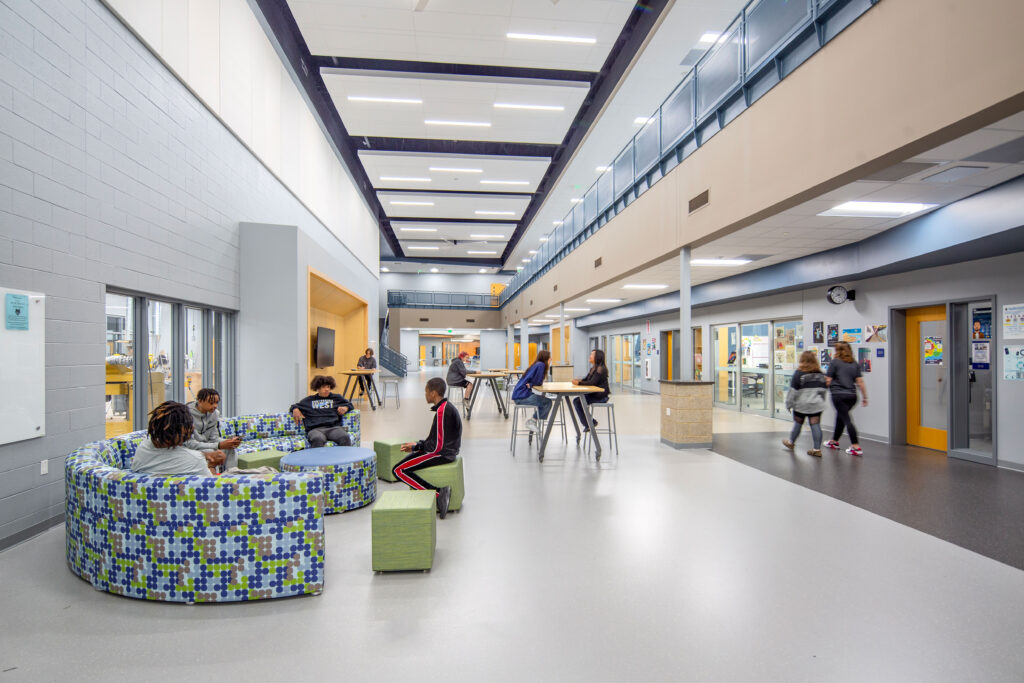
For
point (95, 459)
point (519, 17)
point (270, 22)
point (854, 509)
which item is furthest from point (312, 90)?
point (854, 509)

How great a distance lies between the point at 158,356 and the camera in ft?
18.4

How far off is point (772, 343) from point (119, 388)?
1075 cm

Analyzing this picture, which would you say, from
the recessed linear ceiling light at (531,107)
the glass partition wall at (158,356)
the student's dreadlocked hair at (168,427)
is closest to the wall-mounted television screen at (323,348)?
the glass partition wall at (158,356)

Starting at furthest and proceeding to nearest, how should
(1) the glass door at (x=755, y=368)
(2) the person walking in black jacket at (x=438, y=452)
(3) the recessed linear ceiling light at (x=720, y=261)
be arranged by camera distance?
(1) the glass door at (x=755, y=368), (3) the recessed linear ceiling light at (x=720, y=261), (2) the person walking in black jacket at (x=438, y=452)

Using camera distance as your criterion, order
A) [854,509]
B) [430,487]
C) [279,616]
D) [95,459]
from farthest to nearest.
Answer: [854,509] < [430,487] < [95,459] < [279,616]

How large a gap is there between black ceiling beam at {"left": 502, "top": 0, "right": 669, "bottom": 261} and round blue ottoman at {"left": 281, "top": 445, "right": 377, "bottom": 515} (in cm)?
712

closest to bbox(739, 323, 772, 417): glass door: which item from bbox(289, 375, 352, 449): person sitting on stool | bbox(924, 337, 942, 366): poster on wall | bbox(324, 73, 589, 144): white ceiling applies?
bbox(924, 337, 942, 366): poster on wall

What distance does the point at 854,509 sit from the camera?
443cm

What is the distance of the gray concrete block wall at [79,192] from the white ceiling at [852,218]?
6698 millimetres

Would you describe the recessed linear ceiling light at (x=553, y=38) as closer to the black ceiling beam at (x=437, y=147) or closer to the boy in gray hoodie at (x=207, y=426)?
the black ceiling beam at (x=437, y=147)

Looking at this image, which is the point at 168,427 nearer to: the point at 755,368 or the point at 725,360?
the point at 755,368

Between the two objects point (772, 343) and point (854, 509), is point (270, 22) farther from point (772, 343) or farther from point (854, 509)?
point (772, 343)

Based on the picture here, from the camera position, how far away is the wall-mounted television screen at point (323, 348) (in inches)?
427

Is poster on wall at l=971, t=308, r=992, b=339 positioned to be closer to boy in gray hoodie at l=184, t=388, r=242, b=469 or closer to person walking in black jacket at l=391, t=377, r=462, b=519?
person walking in black jacket at l=391, t=377, r=462, b=519
